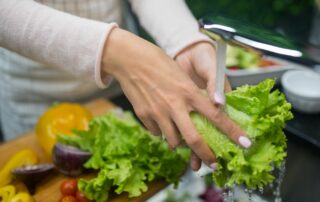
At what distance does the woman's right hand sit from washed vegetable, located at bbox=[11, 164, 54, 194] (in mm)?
399

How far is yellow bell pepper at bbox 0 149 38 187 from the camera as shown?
3.16 feet

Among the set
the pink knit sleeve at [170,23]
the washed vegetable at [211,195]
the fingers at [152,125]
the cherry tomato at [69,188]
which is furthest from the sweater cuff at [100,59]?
the washed vegetable at [211,195]

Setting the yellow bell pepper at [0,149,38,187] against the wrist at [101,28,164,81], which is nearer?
the wrist at [101,28,164,81]

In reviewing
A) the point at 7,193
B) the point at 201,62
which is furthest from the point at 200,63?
the point at 7,193

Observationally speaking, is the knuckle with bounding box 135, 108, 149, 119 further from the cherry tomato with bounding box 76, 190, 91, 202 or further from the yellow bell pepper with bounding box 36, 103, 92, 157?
the yellow bell pepper with bounding box 36, 103, 92, 157

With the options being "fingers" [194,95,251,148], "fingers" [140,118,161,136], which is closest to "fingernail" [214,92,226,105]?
"fingers" [194,95,251,148]

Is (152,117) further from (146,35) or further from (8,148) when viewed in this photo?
(8,148)

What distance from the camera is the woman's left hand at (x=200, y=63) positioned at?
784 mm

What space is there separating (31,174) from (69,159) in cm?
9

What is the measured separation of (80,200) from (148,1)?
529 mm

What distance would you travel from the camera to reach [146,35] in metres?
1.02

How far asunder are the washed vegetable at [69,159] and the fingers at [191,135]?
0.38 metres

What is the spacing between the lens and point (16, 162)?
3.31 ft

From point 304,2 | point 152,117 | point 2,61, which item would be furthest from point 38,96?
point 304,2
